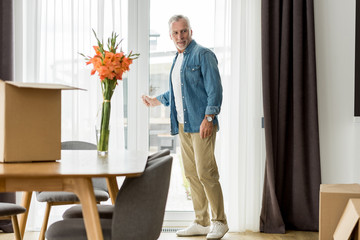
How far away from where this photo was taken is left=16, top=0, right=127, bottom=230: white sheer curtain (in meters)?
3.95

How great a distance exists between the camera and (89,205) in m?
1.82

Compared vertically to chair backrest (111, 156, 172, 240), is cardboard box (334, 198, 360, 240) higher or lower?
lower

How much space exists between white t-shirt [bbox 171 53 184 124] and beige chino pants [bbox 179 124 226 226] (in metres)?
0.09

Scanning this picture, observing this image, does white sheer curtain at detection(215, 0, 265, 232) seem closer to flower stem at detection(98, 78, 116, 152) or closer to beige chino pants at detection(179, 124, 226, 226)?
beige chino pants at detection(179, 124, 226, 226)

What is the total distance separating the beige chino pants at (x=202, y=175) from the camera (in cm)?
360

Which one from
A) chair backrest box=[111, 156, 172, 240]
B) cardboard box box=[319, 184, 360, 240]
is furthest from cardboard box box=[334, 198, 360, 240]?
chair backrest box=[111, 156, 172, 240]

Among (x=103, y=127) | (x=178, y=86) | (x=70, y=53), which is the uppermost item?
(x=70, y=53)

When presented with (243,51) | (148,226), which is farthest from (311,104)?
(148,226)

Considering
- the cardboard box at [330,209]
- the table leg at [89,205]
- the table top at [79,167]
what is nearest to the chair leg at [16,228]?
the table top at [79,167]

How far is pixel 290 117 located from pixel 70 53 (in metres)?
1.81

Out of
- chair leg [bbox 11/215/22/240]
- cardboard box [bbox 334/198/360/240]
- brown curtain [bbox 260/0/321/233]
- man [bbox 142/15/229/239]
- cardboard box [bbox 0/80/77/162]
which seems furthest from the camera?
brown curtain [bbox 260/0/321/233]

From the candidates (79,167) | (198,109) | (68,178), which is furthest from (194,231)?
(68,178)

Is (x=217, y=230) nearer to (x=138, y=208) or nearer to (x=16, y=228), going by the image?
(x=16, y=228)

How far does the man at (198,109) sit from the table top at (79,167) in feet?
4.24
